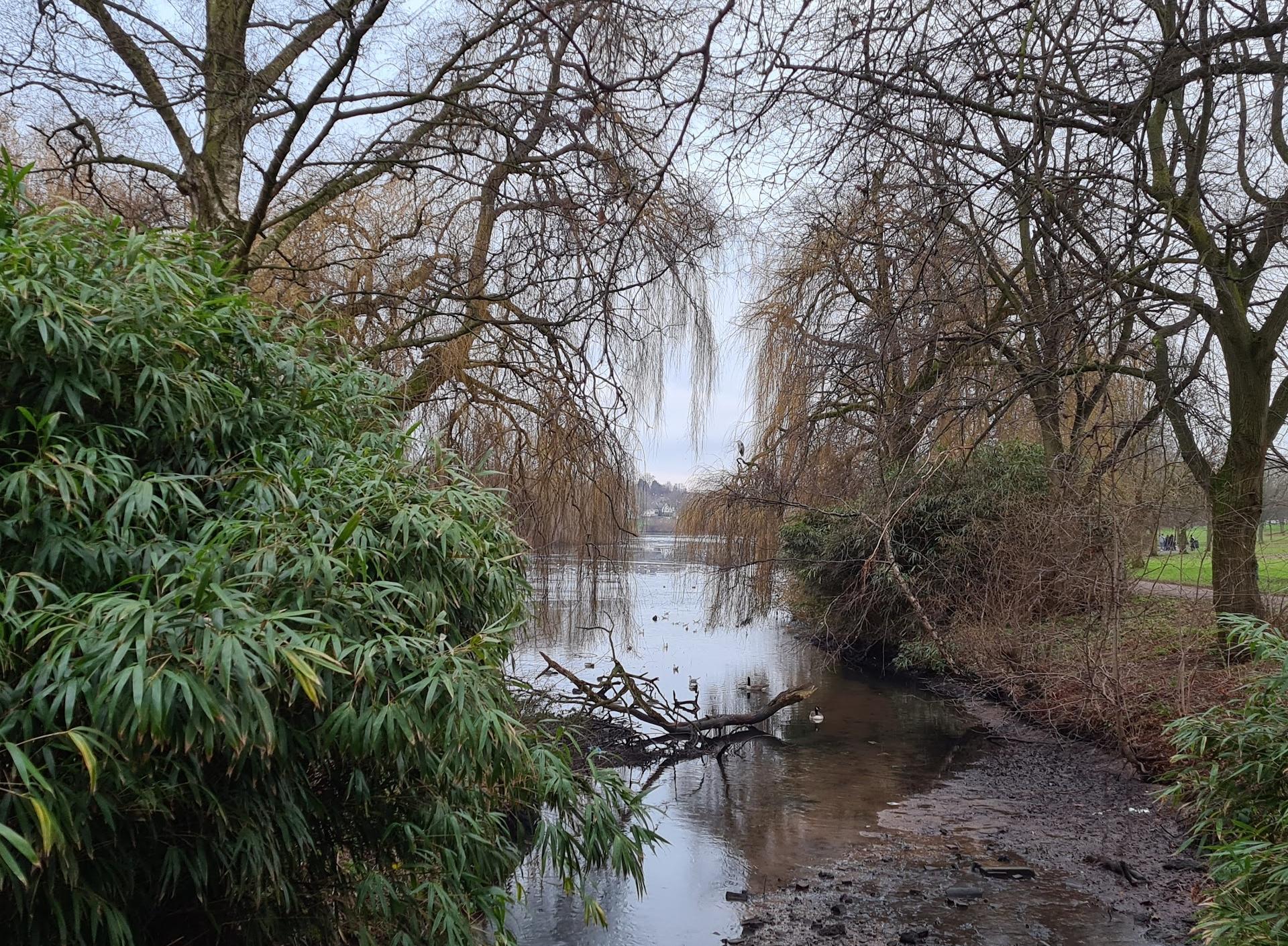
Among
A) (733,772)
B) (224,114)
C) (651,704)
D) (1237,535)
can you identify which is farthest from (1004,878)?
(224,114)

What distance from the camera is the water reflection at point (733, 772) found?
4648 mm

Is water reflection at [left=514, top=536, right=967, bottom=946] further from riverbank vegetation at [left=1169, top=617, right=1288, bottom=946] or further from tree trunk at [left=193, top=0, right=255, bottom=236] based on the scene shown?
tree trunk at [left=193, top=0, right=255, bottom=236]

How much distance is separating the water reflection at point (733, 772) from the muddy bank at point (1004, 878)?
0.25 metres

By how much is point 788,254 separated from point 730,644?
539cm

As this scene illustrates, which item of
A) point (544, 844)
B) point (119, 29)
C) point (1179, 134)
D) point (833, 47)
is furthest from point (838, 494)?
→ point (119, 29)

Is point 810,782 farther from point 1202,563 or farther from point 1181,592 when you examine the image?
point 1181,592

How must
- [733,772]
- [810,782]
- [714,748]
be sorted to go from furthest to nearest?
[714,748], [733,772], [810,782]

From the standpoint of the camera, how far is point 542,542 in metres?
6.34

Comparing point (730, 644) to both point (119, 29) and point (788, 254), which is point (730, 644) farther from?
point (119, 29)

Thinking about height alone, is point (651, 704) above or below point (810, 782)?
above

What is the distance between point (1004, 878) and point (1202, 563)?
125 inches

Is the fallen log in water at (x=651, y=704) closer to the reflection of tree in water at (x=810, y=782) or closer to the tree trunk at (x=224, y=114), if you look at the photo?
the reflection of tree in water at (x=810, y=782)

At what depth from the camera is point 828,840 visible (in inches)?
214

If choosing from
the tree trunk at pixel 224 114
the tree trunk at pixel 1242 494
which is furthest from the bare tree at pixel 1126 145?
the tree trunk at pixel 224 114
